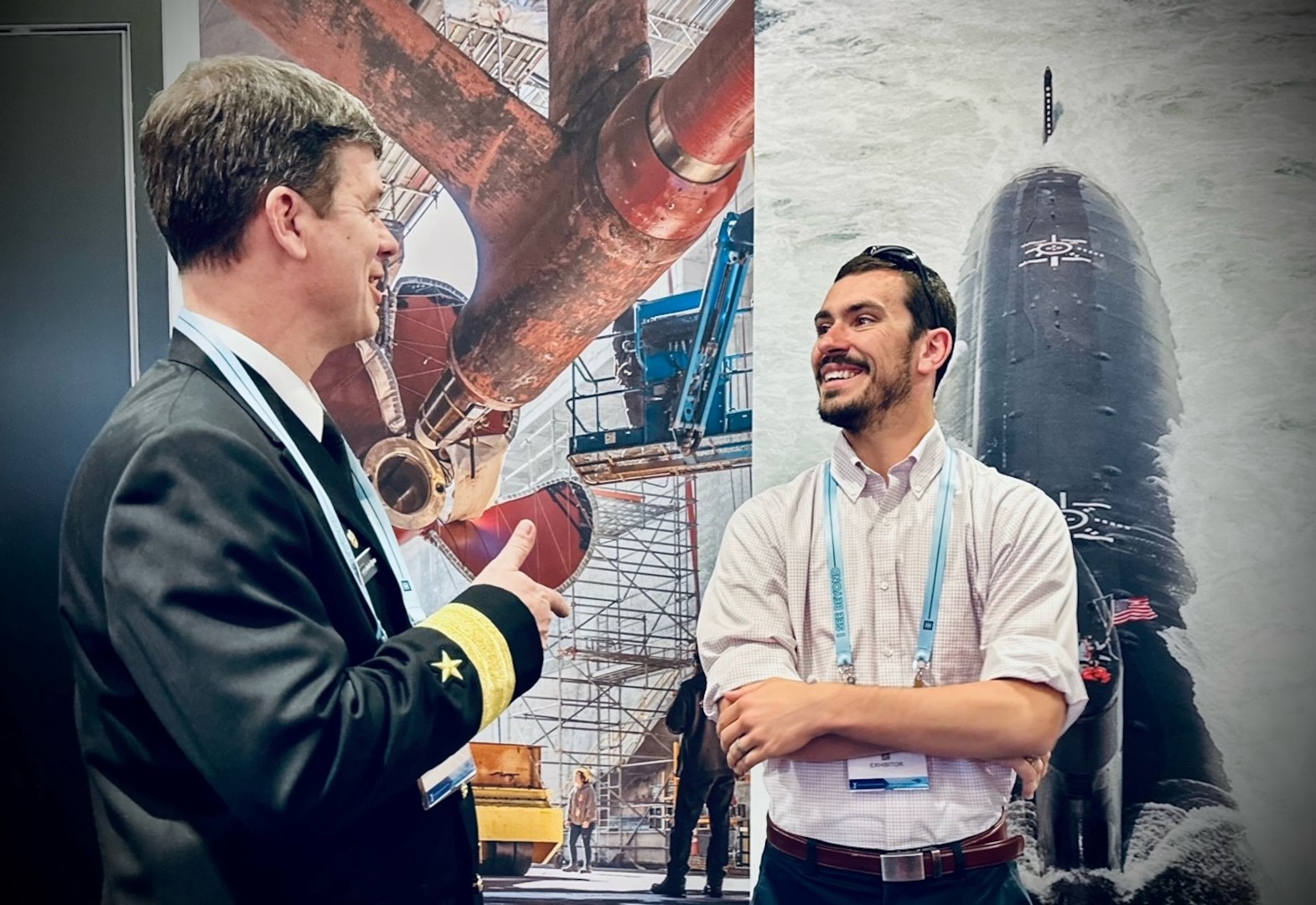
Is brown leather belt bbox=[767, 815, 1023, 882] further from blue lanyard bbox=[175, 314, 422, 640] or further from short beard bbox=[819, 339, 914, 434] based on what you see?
blue lanyard bbox=[175, 314, 422, 640]

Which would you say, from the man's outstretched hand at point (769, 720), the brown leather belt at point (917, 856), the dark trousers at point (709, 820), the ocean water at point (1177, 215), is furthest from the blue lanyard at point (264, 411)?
the dark trousers at point (709, 820)

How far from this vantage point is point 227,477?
50.1 inches

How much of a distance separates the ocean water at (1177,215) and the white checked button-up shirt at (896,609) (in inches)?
10.4

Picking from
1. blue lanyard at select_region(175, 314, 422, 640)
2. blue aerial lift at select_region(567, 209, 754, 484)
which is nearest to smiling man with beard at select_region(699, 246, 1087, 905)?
blue aerial lift at select_region(567, 209, 754, 484)

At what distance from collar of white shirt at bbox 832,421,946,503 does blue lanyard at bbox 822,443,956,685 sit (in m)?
0.03

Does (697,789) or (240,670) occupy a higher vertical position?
(240,670)

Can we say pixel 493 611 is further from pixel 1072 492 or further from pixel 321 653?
pixel 1072 492

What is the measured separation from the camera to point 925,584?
2426 mm

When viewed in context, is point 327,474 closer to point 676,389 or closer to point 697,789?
point 676,389

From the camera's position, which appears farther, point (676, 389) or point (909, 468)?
point (676, 389)

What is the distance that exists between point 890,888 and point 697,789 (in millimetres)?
775

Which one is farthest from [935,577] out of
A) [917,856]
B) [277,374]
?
[277,374]

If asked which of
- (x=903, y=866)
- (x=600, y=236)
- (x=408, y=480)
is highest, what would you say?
(x=600, y=236)

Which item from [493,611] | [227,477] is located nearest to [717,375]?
[493,611]
